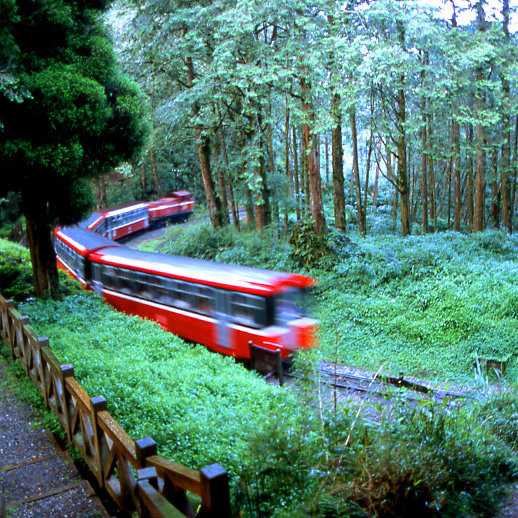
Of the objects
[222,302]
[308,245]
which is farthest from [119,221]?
[222,302]

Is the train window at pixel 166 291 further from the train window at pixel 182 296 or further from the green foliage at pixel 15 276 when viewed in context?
the green foliage at pixel 15 276

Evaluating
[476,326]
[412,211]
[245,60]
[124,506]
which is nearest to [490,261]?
[476,326]

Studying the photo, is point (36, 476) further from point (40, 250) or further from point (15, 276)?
point (15, 276)

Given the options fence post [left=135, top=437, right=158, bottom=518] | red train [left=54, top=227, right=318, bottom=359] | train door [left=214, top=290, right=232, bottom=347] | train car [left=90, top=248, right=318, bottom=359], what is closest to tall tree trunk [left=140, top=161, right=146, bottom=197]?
red train [left=54, top=227, right=318, bottom=359]

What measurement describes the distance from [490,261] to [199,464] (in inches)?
532

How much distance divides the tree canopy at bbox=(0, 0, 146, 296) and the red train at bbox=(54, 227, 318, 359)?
2.96 meters

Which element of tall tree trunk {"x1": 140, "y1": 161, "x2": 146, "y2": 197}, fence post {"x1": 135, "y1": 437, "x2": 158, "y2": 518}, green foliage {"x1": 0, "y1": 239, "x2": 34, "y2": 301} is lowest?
green foliage {"x1": 0, "y1": 239, "x2": 34, "y2": 301}

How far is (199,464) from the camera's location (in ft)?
14.1

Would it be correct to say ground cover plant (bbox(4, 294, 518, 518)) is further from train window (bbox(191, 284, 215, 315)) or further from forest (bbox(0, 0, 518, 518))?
train window (bbox(191, 284, 215, 315))

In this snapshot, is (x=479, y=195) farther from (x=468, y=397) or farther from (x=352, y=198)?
(x=352, y=198)

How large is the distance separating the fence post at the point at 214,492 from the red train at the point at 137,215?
2043cm

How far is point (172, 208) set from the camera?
30.2m

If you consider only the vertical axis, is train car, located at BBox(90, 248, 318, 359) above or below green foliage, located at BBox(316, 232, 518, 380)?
above

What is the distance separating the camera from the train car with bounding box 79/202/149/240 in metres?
23.2
